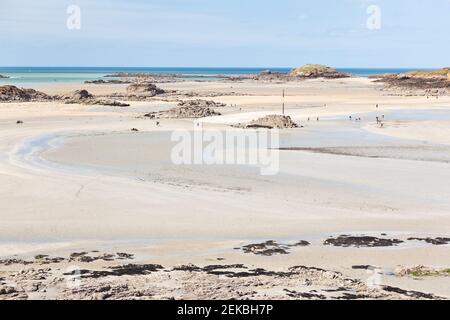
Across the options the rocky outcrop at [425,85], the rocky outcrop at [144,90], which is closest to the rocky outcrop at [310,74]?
the rocky outcrop at [425,85]

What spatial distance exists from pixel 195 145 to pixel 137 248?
12882 millimetres

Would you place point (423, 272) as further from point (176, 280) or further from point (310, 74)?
point (310, 74)

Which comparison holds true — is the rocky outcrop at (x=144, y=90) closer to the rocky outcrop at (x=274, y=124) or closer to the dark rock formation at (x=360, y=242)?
the rocky outcrop at (x=274, y=124)

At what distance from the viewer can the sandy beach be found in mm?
8844

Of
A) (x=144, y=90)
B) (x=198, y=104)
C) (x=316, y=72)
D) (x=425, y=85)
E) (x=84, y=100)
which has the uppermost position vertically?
(x=316, y=72)

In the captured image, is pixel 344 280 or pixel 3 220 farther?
pixel 3 220

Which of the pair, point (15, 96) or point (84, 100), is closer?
point (84, 100)

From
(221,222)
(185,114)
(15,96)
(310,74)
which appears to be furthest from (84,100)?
(310,74)

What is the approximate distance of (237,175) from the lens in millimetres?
17562

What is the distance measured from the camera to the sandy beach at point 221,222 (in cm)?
884

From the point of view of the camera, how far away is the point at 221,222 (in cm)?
1269
